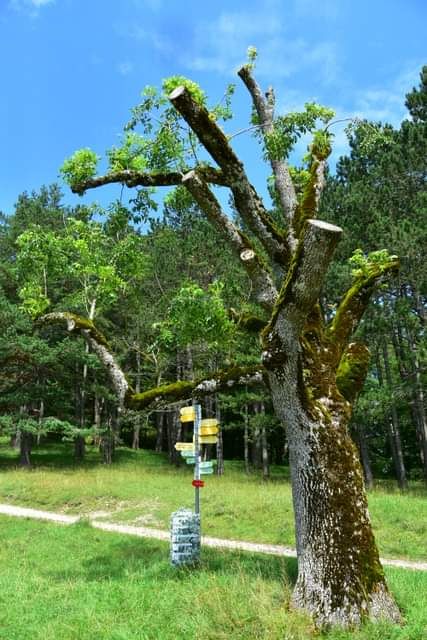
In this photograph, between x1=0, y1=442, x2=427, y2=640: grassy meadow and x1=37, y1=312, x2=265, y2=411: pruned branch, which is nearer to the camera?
x1=0, y1=442, x2=427, y2=640: grassy meadow

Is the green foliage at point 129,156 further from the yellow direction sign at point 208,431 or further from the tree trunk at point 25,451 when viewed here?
the tree trunk at point 25,451

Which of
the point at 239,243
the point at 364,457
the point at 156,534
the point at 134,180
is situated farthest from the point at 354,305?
the point at 364,457

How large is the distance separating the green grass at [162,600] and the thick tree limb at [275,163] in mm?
4378

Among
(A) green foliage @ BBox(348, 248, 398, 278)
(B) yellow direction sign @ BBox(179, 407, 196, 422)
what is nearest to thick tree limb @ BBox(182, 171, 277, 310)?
(A) green foliage @ BBox(348, 248, 398, 278)

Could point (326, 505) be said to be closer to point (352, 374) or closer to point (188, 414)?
point (352, 374)

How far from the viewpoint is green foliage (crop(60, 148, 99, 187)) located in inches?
269

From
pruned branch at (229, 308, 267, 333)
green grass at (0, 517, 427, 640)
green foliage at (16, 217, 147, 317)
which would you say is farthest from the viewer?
green foliage at (16, 217, 147, 317)

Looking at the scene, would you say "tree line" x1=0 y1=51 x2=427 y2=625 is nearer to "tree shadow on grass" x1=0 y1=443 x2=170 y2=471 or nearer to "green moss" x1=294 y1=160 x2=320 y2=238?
"green moss" x1=294 y1=160 x2=320 y2=238

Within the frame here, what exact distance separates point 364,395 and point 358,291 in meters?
14.0

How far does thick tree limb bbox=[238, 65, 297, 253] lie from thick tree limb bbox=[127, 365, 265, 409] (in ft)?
6.52

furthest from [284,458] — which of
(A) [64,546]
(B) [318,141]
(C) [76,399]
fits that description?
(B) [318,141]

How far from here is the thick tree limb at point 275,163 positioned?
6867mm

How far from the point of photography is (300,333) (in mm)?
5031

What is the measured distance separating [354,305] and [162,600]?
13.2 ft
